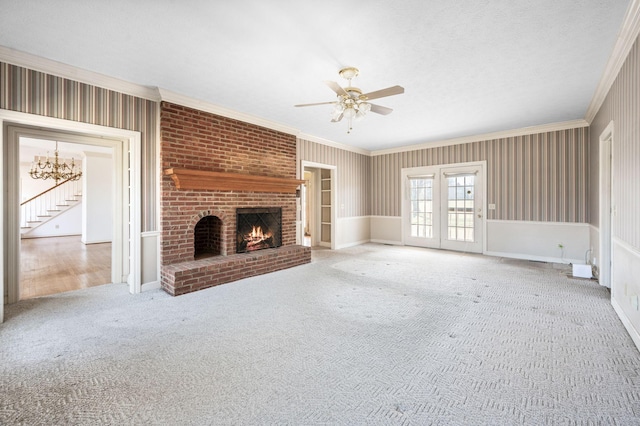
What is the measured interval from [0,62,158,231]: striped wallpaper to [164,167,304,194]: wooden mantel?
0.38m

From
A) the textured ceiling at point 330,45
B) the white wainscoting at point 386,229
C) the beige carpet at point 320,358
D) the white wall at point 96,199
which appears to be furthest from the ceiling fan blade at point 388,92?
the white wall at point 96,199

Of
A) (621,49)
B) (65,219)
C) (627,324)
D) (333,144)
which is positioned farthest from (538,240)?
(65,219)

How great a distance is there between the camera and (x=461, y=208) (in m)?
6.53

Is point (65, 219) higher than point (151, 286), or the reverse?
point (65, 219)

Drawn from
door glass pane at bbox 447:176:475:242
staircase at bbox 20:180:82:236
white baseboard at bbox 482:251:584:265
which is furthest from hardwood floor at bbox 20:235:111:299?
white baseboard at bbox 482:251:584:265

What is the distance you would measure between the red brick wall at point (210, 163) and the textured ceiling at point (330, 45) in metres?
0.46

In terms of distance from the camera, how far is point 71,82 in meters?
3.21

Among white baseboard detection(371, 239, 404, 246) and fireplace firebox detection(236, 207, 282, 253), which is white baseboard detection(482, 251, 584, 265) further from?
fireplace firebox detection(236, 207, 282, 253)

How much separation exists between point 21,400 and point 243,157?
12.6ft

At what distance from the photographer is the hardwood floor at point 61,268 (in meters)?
3.80

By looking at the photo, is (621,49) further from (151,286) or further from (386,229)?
(151,286)

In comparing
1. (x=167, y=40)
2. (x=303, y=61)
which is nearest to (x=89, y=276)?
(x=167, y=40)

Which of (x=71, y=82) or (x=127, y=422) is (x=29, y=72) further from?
(x=127, y=422)

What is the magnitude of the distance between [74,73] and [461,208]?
7.03m
